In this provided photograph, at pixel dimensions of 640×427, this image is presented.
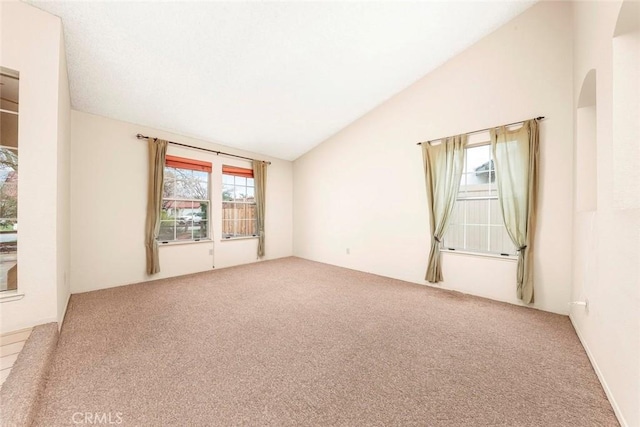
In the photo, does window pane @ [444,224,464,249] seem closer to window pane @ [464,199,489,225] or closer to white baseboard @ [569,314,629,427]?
window pane @ [464,199,489,225]

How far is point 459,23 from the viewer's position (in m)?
2.74

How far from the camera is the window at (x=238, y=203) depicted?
466 cm

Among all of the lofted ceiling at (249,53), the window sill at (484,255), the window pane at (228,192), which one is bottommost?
the window sill at (484,255)

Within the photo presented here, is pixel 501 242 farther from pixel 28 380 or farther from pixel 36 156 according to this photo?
pixel 36 156

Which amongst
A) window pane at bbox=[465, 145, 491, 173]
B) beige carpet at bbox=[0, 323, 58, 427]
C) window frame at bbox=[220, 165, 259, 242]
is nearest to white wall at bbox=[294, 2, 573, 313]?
window pane at bbox=[465, 145, 491, 173]

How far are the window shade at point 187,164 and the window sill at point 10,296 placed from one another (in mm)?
2552

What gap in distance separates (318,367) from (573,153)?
3.34 meters

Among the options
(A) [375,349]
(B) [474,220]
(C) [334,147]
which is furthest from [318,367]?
(C) [334,147]

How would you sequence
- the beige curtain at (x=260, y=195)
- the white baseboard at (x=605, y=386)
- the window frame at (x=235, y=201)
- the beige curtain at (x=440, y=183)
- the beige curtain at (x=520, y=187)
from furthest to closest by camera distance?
the beige curtain at (x=260, y=195) → the window frame at (x=235, y=201) → the beige curtain at (x=440, y=183) → the beige curtain at (x=520, y=187) → the white baseboard at (x=605, y=386)

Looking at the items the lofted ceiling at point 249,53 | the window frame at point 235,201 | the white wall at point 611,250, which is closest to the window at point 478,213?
the white wall at point 611,250

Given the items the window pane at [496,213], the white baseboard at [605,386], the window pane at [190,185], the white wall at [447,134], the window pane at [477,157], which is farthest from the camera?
the window pane at [190,185]

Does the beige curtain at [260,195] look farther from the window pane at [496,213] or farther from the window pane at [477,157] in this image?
the window pane at [496,213]

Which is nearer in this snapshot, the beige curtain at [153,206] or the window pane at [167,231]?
the beige curtain at [153,206]

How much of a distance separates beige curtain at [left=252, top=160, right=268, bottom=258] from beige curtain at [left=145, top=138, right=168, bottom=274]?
181 cm
